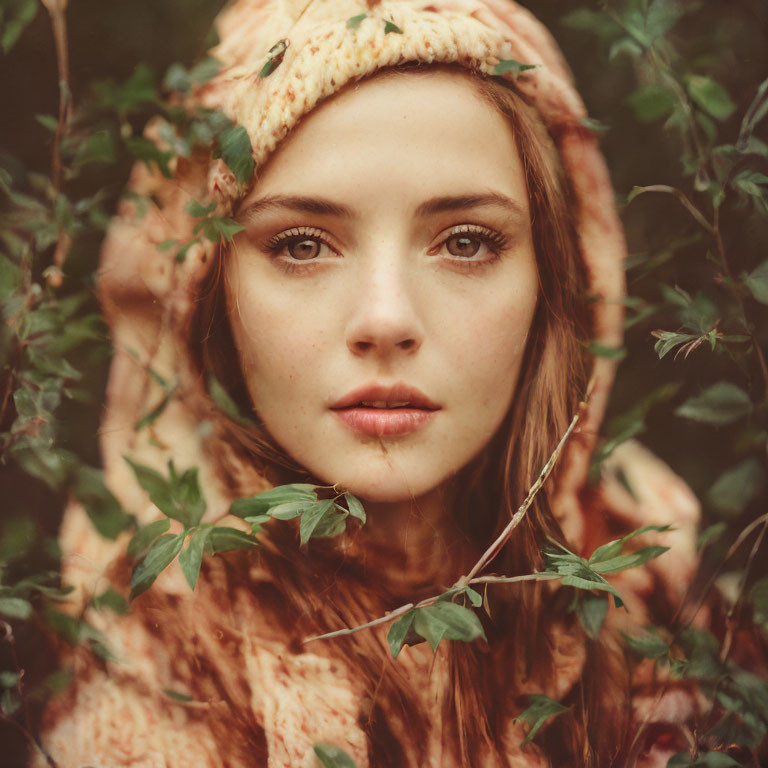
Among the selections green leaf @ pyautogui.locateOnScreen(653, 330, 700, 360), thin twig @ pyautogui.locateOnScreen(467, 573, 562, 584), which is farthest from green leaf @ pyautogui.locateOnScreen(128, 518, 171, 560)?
green leaf @ pyautogui.locateOnScreen(653, 330, 700, 360)

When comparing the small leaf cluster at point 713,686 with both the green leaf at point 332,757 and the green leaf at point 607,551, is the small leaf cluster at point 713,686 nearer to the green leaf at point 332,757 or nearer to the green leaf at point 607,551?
the green leaf at point 607,551

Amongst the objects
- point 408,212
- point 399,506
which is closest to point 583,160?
point 408,212

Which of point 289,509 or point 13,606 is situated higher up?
point 289,509

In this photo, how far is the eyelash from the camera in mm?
1083

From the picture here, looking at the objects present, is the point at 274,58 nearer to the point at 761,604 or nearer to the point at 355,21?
the point at 355,21

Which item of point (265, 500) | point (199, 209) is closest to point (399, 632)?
point (265, 500)

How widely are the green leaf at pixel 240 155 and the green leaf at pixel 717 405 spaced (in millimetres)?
789

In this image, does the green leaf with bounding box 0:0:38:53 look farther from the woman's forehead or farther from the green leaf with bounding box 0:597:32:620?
the green leaf with bounding box 0:597:32:620

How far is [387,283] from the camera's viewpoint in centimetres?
105

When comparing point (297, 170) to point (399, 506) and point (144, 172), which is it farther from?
point (399, 506)

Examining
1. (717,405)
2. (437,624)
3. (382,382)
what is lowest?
(437,624)

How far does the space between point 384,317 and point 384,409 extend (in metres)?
0.14

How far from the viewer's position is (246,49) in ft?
3.60

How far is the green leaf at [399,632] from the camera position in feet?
3.42
